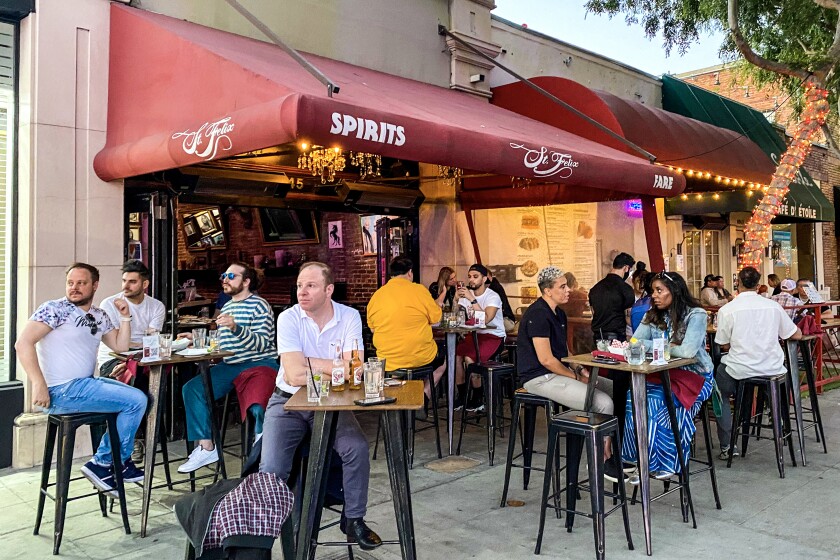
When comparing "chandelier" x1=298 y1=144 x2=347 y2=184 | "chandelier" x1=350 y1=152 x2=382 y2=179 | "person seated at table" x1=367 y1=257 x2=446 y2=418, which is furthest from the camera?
"chandelier" x1=350 y1=152 x2=382 y2=179

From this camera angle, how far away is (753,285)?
6.16 meters

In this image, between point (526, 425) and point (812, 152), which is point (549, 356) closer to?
point (526, 425)

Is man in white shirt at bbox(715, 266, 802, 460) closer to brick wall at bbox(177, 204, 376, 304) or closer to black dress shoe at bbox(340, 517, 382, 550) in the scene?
black dress shoe at bbox(340, 517, 382, 550)

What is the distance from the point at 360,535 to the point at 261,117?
282 cm

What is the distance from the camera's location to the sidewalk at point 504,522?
4125mm

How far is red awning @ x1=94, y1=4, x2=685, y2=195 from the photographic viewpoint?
15.6ft

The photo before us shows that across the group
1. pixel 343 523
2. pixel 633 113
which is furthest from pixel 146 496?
pixel 633 113

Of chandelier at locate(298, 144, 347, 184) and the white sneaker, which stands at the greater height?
chandelier at locate(298, 144, 347, 184)

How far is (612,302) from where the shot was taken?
773cm

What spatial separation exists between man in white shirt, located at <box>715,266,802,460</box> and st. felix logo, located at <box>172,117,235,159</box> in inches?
182

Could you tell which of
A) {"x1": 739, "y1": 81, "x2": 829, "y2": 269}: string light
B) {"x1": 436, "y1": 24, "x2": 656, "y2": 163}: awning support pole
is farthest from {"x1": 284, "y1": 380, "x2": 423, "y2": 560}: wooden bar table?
{"x1": 739, "y1": 81, "x2": 829, "y2": 269}: string light

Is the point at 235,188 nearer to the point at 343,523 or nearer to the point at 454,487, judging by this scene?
the point at 454,487

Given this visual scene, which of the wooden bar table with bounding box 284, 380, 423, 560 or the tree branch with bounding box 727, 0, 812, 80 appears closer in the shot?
the wooden bar table with bounding box 284, 380, 423, 560

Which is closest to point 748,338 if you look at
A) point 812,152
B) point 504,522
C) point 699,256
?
point 504,522
